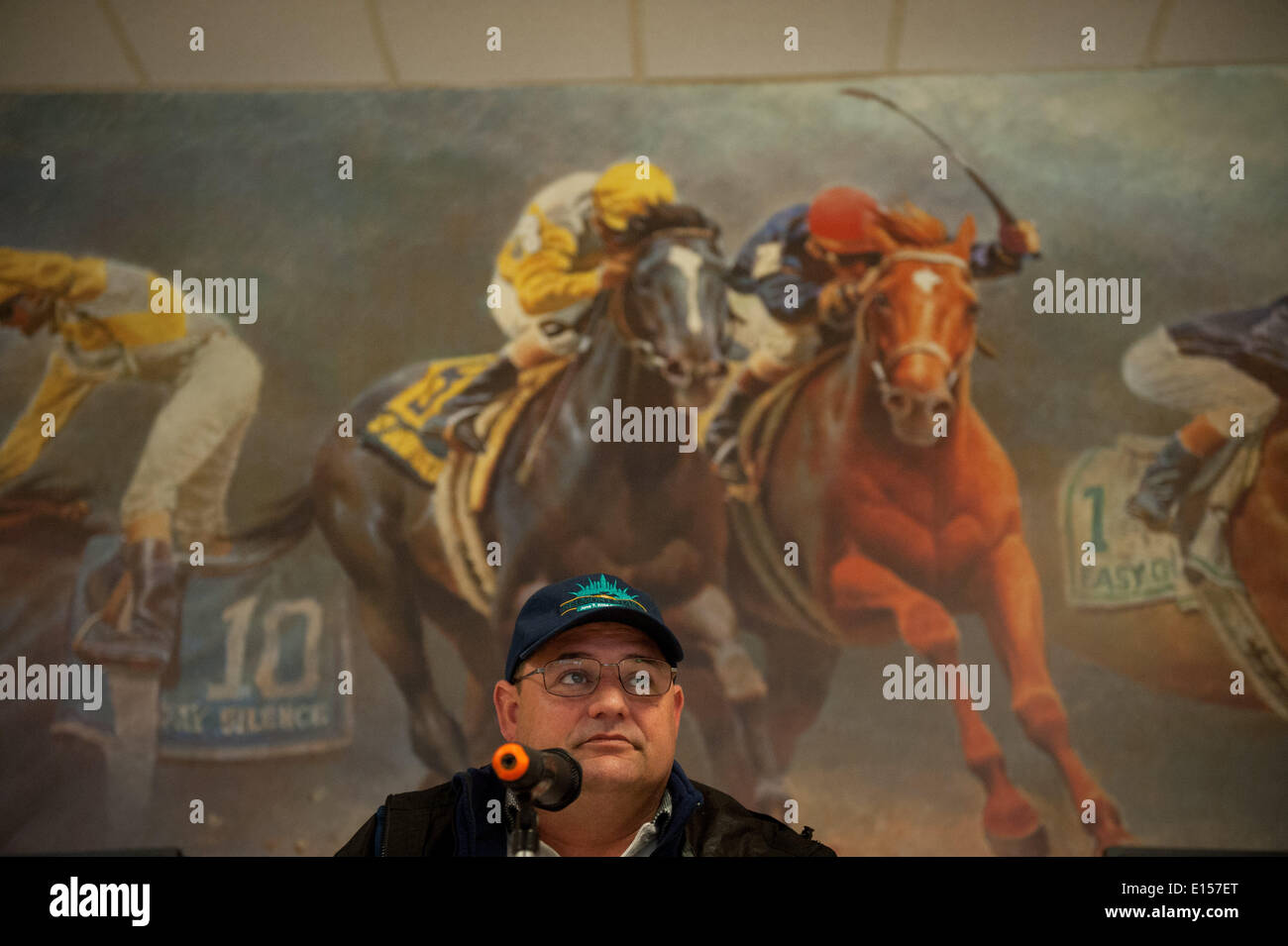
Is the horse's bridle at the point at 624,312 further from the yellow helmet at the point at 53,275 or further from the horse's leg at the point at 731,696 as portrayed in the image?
the yellow helmet at the point at 53,275

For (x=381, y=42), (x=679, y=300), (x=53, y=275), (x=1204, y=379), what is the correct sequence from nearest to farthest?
(x=1204, y=379)
(x=679, y=300)
(x=53, y=275)
(x=381, y=42)

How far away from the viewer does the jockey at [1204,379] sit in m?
4.66

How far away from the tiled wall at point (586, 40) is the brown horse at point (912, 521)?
2.71 ft

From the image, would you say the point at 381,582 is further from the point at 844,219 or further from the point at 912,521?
the point at 844,219

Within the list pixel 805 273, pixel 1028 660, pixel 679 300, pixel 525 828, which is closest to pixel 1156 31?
→ pixel 805 273

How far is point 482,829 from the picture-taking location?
1.72 metres

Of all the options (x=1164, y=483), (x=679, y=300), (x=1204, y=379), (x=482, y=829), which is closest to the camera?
(x=482, y=829)

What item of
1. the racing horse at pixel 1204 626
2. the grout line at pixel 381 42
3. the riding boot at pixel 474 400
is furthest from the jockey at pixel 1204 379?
the grout line at pixel 381 42

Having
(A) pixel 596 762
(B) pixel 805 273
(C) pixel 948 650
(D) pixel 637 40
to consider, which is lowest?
(A) pixel 596 762

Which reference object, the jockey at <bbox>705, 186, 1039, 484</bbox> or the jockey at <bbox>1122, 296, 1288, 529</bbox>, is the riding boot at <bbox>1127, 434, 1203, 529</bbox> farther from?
the jockey at <bbox>705, 186, 1039, 484</bbox>

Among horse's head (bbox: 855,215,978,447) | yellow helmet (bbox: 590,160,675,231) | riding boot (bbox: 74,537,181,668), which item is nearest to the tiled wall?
yellow helmet (bbox: 590,160,675,231)

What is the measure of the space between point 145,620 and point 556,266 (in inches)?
79.6

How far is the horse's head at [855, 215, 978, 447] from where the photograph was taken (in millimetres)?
4766
